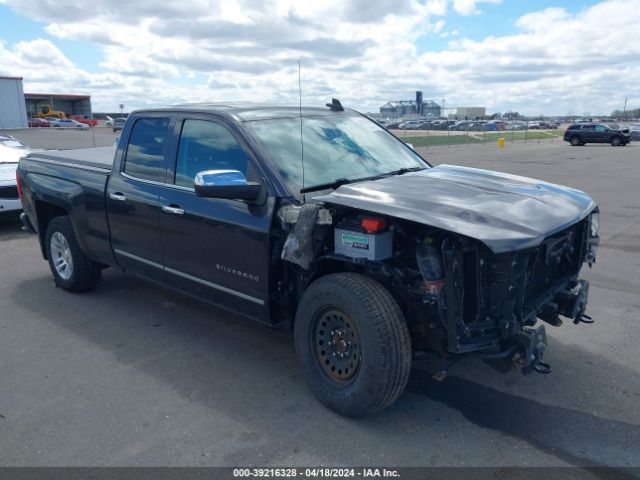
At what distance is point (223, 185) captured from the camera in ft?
11.7

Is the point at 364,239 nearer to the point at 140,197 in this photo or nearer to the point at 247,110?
the point at 247,110

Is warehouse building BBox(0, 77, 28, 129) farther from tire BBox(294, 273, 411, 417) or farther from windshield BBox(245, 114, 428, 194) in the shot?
tire BBox(294, 273, 411, 417)

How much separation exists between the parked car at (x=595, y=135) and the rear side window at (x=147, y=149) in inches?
1533

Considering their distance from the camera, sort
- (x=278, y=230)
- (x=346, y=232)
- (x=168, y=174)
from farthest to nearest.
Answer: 1. (x=168, y=174)
2. (x=278, y=230)
3. (x=346, y=232)

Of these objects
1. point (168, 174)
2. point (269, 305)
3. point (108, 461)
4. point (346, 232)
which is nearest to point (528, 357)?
point (346, 232)

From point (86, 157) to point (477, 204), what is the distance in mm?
4365

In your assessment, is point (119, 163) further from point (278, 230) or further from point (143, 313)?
point (278, 230)

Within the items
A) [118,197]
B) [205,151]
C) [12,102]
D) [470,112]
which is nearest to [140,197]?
[118,197]

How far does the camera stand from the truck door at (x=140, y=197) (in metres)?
4.65

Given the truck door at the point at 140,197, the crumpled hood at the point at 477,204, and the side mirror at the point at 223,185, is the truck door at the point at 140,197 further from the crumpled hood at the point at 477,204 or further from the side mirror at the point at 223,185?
the crumpled hood at the point at 477,204

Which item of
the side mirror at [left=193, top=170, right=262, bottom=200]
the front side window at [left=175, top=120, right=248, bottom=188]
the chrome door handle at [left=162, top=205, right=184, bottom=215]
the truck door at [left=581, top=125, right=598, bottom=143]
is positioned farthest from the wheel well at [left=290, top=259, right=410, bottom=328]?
the truck door at [left=581, top=125, right=598, bottom=143]

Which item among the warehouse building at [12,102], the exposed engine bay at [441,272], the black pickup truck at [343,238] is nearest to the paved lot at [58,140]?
the warehouse building at [12,102]

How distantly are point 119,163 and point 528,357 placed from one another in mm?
3711

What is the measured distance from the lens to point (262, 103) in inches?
190
